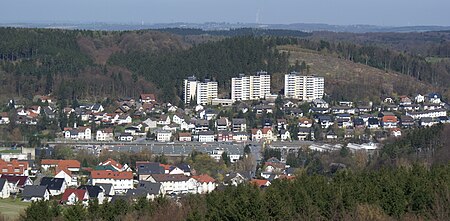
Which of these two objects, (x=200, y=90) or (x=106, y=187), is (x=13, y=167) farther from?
(x=200, y=90)

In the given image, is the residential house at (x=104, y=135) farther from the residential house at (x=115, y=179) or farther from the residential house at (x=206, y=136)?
the residential house at (x=115, y=179)

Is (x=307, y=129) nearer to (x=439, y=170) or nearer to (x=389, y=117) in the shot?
(x=389, y=117)

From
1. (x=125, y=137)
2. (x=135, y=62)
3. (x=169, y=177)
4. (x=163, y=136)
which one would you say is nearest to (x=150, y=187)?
(x=169, y=177)

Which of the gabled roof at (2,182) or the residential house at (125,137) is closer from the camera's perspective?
the gabled roof at (2,182)

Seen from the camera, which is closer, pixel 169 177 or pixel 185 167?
pixel 169 177

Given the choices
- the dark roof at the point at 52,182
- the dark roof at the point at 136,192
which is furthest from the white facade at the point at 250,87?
the dark roof at the point at 136,192

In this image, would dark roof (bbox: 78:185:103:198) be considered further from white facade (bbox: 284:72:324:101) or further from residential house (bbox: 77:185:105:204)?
white facade (bbox: 284:72:324:101)

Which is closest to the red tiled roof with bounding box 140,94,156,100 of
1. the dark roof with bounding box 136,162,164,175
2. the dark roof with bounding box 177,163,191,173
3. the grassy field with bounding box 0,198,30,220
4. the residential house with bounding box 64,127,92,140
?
the residential house with bounding box 64,127,92,140
